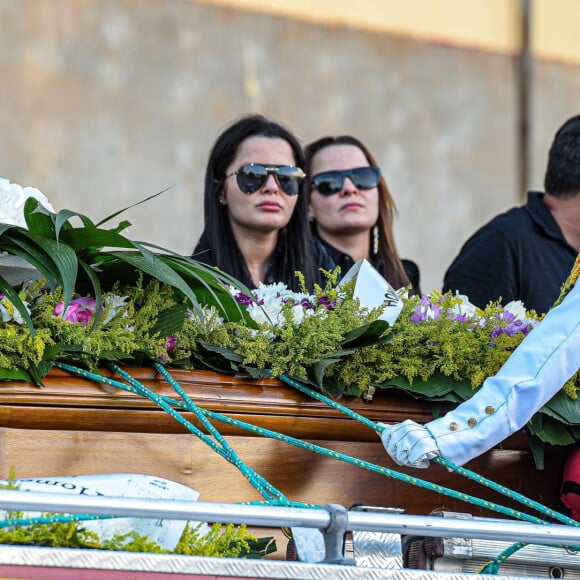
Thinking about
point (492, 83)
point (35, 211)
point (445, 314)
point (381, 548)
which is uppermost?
point (492, 83)

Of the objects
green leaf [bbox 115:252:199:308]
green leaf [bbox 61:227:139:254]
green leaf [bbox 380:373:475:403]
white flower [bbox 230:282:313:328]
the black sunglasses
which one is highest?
the black sunglasses

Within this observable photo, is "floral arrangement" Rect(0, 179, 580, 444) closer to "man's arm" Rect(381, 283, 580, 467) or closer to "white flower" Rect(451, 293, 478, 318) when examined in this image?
"white flower" Rect(451, 293, 478, 318)

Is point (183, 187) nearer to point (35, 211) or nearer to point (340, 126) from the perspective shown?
point (340, 126)

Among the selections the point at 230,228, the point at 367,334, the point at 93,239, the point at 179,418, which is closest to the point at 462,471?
the point at 367,334

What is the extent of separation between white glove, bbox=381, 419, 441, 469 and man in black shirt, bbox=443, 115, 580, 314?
5.31 ft

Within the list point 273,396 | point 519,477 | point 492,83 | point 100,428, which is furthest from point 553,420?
point 492,83

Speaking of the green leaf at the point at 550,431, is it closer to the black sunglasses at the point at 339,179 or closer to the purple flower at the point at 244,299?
the purple flower at the point at 244,299

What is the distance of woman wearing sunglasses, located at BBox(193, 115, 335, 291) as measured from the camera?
4.41 metres

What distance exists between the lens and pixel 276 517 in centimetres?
233

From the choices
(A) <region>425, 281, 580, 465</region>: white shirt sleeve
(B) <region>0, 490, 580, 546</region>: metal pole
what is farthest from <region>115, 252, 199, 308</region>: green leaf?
(B) <region>0, 490, 580, 546</region>: metal pole

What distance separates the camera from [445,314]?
11.4 feet

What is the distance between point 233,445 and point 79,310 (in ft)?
1.64

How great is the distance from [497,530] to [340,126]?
779 cm

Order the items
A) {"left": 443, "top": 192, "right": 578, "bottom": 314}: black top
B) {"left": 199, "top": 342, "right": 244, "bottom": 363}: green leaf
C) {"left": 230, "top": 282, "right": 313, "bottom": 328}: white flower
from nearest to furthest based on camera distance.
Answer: {"left": 199, "top": 342, "right": 244, "bottom": 363}: green leaf < {"left": 230, "top": 282, "right": 313, "bottom": 328}: white flower < {"left": 443, "top": 192, "right": 578, "bottom": 314}: black top
